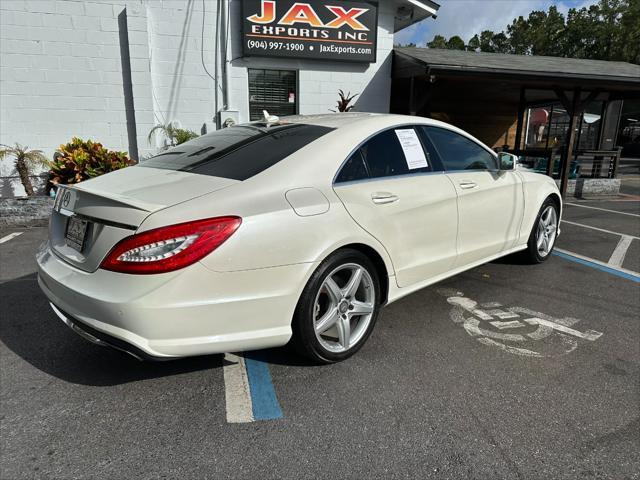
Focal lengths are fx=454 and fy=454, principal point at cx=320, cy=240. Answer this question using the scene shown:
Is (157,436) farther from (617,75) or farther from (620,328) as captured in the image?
(617,75)

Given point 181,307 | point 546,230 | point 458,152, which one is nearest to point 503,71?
point 546,230

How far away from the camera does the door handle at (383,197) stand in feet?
9.85

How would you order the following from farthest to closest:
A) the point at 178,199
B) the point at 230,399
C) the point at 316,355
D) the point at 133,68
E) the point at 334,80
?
the point at 334,80 < the point at 133,68 < the point at 316,355 < the point at 230,399 < the point at 178,199

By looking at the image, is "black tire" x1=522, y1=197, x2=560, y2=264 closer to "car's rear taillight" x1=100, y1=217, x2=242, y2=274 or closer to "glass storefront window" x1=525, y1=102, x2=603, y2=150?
"car's rear taillight" x1=100, y1=217, x2=242, y2=274

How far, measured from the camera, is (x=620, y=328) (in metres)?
3.55

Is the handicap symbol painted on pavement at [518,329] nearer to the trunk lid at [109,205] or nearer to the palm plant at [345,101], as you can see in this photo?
the trunk lid at [109,205]

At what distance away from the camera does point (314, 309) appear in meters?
2.66

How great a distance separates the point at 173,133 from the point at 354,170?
7.07 m

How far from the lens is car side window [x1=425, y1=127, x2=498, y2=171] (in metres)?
3.71

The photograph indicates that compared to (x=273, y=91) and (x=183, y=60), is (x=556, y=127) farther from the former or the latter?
(x=183, y=60)

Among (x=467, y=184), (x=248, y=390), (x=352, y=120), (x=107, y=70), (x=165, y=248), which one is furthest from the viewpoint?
(x=107, y=70)

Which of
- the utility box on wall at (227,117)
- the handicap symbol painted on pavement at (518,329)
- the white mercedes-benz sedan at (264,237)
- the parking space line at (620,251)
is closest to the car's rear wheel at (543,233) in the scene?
the parking space line at (620,251)

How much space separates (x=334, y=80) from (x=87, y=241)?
27.7ft

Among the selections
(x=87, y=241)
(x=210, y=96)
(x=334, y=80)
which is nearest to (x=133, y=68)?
(x=210, y=96)
